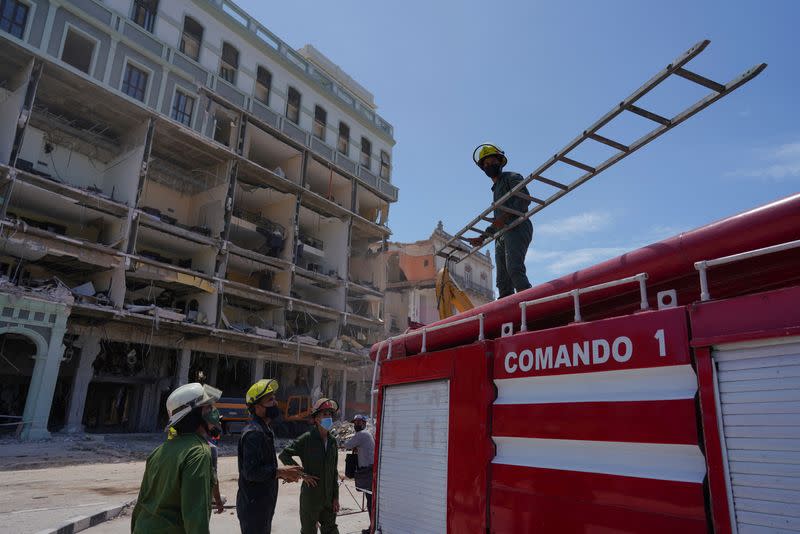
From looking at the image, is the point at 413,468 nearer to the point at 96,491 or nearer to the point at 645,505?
the point at 645,505

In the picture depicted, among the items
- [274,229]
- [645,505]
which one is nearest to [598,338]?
[645,505]

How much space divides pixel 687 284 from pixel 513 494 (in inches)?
57.2

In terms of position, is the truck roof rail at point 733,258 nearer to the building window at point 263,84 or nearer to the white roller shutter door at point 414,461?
the white roller shutter door at point 414,461

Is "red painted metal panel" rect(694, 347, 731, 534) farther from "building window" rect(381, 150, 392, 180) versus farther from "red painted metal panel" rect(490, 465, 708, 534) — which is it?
"building window" rect(381, 150, 392, 180)

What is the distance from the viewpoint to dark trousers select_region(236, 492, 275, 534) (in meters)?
3.96

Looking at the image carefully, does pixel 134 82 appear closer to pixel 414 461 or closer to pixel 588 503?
pixel 414 461

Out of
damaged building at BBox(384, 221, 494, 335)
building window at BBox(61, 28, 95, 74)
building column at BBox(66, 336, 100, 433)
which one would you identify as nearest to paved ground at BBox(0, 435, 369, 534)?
building column at BBox(66, 336, 100, 433)

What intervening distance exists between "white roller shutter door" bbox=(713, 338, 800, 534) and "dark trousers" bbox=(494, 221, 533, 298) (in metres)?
2.69

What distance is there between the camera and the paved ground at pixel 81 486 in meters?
6.63

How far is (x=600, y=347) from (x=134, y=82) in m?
22.4

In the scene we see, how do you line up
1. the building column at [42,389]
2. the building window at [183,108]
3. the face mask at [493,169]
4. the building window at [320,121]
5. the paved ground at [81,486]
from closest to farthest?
the face mask at [493,169] → the paved ground at [81,486] → the building column at [42,389] → the building window at [183,108] → the building window at [320,121]

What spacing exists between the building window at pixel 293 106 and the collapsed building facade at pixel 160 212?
0.13 meters

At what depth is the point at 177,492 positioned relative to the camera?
275cm

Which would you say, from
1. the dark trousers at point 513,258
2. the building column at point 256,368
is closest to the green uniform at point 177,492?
the dark trousers at point 513,258
